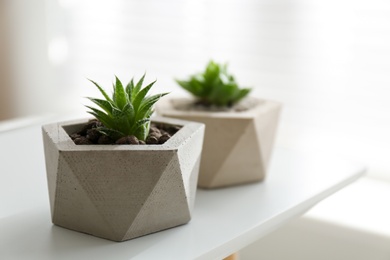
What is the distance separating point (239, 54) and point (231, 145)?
0.89 m

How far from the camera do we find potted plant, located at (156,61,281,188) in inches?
47.2

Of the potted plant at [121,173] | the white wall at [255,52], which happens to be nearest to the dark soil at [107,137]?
the potted plant at [121,173]

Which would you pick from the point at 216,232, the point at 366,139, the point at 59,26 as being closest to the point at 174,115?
the point at 216,232

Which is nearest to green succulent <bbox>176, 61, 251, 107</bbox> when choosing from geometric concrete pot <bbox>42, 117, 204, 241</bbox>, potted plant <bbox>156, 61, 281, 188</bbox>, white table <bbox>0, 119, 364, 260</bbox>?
potted plant <bbox>156, 61, 281, 188</bbox>

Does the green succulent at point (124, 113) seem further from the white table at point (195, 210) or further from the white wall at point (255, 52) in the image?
the white wall at point (255, 52)

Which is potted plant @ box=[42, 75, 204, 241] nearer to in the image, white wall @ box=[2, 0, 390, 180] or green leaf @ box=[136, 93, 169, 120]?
green leaf @ box=[136, 93, 169, 120]

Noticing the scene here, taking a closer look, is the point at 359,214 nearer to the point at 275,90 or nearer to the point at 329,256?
the point at 329,256

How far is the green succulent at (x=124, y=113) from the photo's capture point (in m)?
0.97

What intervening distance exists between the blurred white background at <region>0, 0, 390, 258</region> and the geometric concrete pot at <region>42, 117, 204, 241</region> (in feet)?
3.06

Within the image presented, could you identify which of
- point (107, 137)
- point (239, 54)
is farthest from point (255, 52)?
point (107, 137)

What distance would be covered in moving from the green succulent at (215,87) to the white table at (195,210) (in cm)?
16

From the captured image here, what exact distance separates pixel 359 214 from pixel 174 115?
2.10ft

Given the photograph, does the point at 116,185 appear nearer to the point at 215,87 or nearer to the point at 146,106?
the point at 146,106

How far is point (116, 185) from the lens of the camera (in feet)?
3.06
